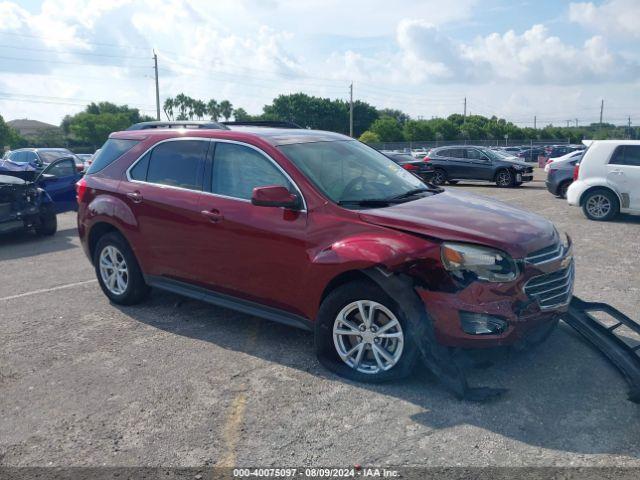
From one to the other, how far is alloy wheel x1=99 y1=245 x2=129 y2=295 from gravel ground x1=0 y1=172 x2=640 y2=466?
0.35m

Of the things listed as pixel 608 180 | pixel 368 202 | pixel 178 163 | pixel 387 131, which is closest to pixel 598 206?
pixel 608 180

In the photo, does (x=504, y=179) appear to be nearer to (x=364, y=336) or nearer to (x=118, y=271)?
(x=118, y=271)

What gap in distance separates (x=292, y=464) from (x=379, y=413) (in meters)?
0.77

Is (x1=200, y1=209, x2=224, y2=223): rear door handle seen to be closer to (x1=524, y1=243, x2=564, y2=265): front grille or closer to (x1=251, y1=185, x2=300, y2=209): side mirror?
(x1=251, y1=185, x2=300, y2=209): side mirror

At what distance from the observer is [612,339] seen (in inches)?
180

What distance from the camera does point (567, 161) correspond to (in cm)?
1655

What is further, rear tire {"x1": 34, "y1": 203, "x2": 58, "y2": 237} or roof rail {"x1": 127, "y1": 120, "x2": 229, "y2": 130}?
rear tire {"x1": 34, "y1": 203, "x2": 58, "y2": 237}

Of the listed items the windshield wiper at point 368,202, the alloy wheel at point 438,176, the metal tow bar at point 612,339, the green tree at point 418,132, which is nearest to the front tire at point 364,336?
the windshield wiper at point 368,202

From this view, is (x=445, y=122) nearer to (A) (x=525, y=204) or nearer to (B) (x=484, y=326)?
(A) (x=525, y=204)

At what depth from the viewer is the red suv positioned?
3.92 m

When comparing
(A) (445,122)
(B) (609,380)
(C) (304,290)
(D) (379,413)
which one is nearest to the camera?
(D) (379,413)

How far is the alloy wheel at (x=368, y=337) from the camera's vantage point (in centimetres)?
410

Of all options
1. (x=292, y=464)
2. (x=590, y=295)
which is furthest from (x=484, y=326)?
(x=590, y=295)

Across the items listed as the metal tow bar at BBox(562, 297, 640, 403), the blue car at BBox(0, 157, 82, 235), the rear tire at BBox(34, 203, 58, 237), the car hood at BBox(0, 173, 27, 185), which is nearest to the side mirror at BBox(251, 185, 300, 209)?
the metal tow bar at BBox(562, 297, 640, 403)
